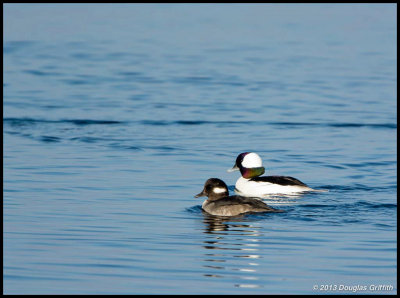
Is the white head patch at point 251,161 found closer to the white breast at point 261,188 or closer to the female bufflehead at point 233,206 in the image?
the white breast at point 261,188

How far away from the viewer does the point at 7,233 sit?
11078mm

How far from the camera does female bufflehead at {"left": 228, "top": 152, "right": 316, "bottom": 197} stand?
13953 millimetres

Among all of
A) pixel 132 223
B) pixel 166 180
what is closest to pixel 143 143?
pixel 166 180

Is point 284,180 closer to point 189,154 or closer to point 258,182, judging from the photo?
point 258,182

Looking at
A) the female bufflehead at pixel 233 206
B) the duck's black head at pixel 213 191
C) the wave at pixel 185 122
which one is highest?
the wave at pixel 185 122

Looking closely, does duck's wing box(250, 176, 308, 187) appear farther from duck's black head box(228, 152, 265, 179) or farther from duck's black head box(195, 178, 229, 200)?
duck's black head box(195, 178, 229, 200)

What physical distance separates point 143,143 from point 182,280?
9.22 metres

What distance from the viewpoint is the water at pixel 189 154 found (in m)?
9.62

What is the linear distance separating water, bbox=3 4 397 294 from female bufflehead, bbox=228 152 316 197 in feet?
0.77

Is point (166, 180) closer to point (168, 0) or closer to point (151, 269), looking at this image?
point (151, 269)

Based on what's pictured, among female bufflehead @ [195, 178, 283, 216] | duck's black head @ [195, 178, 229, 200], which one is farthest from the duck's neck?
female bufflehead @ [195, 178, 283, 216]

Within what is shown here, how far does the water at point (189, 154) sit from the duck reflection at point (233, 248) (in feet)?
0.10

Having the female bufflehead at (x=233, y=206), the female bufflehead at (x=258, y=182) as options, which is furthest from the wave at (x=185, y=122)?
the female bufflehead at (x=233, y=206)

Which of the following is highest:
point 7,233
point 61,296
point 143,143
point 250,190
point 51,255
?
point 143,143
